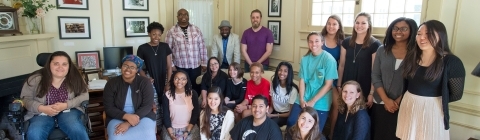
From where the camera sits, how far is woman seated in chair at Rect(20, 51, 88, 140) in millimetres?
2285

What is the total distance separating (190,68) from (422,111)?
253 cm

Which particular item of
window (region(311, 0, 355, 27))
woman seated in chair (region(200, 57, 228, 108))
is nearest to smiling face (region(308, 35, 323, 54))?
woman seated in chair (region(200, 57, 228, 108))

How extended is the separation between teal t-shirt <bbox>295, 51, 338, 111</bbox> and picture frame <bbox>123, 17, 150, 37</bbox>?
2536 millimetres

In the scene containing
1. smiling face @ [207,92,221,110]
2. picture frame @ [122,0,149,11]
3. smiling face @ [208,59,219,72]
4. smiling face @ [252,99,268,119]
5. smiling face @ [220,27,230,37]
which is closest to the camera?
smiling face @ [252,99,268,119]

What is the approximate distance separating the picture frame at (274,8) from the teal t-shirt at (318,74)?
1.67 metres

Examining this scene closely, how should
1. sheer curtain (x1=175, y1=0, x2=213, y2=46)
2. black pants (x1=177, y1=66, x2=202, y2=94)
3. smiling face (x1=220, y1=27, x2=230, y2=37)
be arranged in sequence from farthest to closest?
sheer curtain (x1=175, y1=0, x2=213, y2=46), smiling face (x1=220, y1=27, x2=230, y2=37), black pants (x1=177, y1=66, x2=202, y2=94)

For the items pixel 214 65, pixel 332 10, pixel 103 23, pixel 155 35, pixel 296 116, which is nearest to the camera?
pixel 296 116

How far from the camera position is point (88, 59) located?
3902 mm

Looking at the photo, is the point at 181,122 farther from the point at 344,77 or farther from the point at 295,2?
the point at 295,2

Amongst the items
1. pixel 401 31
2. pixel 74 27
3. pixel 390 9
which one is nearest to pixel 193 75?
pixel 74 27

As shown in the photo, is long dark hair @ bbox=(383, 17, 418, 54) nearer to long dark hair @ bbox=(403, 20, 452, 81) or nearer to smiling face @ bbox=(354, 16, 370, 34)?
long dark hair @ bbox=(403, 20, 452, 81)

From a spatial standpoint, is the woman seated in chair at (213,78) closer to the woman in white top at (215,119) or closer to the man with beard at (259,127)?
the woman in white top at (215,119)

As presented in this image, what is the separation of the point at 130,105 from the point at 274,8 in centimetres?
234

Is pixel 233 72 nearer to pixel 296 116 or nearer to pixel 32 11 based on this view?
pixel 296 116
